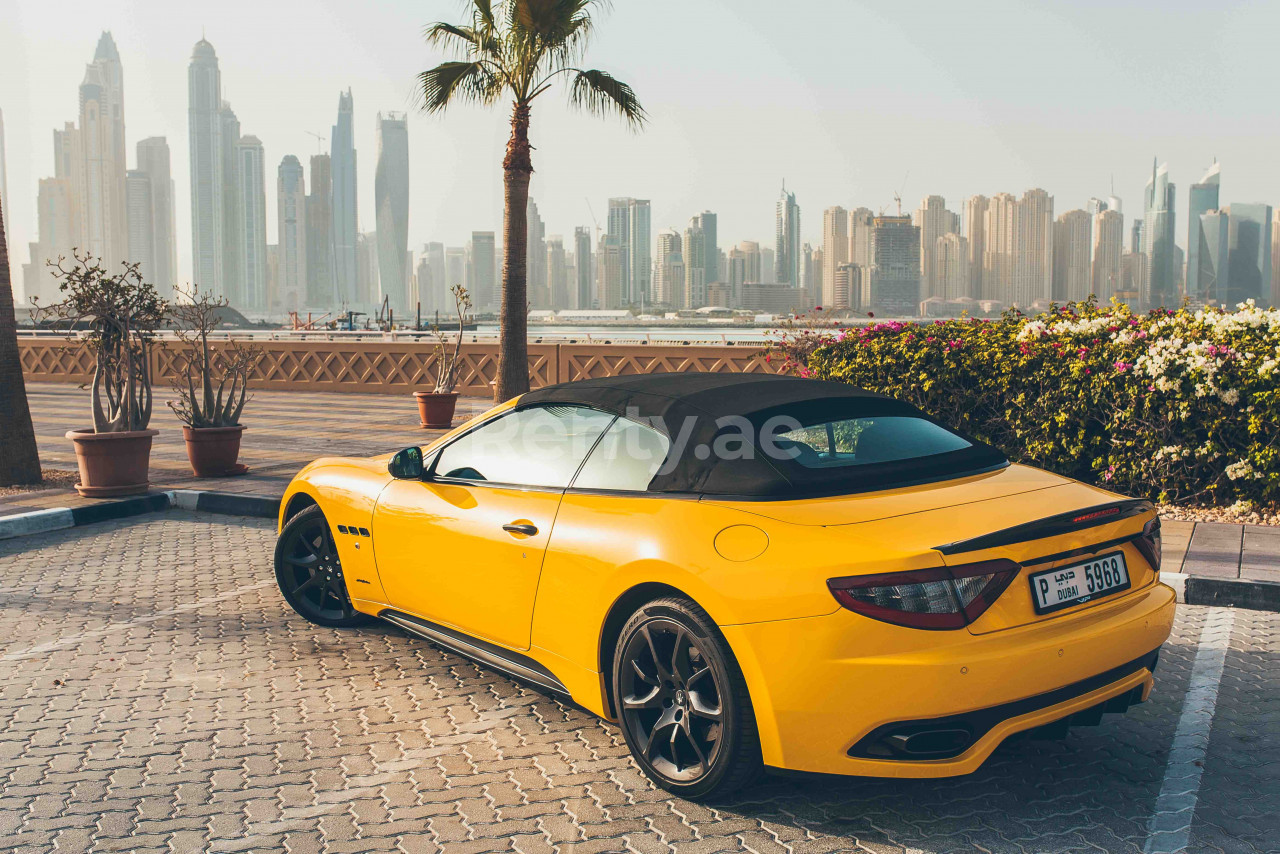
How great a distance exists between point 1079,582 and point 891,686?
2.72ft

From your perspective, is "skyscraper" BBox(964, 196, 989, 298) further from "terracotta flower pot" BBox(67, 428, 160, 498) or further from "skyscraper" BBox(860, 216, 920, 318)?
"terracotta flower pot" BBox(67, 428, 160, 498)

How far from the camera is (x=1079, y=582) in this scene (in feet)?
11.3

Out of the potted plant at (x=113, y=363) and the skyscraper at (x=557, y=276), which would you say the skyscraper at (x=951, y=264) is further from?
the potted plant at (x=113, y=363)

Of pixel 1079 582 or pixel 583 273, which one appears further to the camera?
pixel 583 273

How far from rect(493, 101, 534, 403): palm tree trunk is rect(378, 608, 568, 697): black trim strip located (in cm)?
1182

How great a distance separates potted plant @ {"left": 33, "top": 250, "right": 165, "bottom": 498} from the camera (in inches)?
397

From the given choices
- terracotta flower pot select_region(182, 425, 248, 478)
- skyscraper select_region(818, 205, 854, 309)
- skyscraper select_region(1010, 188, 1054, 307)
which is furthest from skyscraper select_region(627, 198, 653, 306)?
terracotta flower pot select_region(182, 425, 248, 478)

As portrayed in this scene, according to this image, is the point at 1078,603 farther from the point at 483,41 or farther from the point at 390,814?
the point at 483,41

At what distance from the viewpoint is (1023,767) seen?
3.87 meters

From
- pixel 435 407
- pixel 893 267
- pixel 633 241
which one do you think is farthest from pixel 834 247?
pixel 435 407

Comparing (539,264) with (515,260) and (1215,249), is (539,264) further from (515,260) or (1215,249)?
(515,260)

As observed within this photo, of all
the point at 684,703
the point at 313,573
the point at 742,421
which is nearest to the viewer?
the point at 684,703

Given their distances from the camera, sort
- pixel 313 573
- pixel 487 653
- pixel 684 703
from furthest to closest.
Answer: pixel 313 573
pixel 487 653
pixel 684 703

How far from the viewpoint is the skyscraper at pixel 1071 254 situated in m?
88.6
